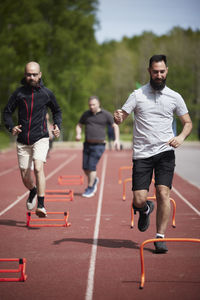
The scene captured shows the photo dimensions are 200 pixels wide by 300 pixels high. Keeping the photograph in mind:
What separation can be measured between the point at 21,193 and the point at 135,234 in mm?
4902

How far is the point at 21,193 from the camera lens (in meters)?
10.5

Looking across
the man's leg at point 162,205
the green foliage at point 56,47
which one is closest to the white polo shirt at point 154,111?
the man's leg at point 162,205

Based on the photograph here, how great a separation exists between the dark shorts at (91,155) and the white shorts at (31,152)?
3.00 meters

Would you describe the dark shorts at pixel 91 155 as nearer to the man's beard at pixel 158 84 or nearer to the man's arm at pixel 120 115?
the man's arm at pixel 120 115

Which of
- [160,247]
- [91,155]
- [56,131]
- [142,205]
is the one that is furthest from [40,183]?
[91,155]

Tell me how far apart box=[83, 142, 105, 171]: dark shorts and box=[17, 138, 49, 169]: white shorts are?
300 cm

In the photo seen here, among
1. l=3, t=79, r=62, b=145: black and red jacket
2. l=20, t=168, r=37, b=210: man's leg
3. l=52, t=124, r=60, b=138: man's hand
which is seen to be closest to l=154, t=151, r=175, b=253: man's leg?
l=52, t=124, r=60, b=138: man's hand

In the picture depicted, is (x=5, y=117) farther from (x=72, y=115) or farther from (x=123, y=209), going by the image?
(x=72, y=115)

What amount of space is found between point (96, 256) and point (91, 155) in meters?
4.50

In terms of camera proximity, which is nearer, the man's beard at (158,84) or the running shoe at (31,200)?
the man's beard at (158,84)

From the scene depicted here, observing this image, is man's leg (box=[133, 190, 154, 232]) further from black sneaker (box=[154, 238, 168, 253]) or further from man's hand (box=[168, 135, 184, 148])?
man's hand (box=[168, 135, 184, 148])

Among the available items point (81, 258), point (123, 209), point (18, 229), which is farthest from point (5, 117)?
point (123, 209)

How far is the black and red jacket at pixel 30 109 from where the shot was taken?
620 centimetres

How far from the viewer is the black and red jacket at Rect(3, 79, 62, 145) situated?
6.20 metres
